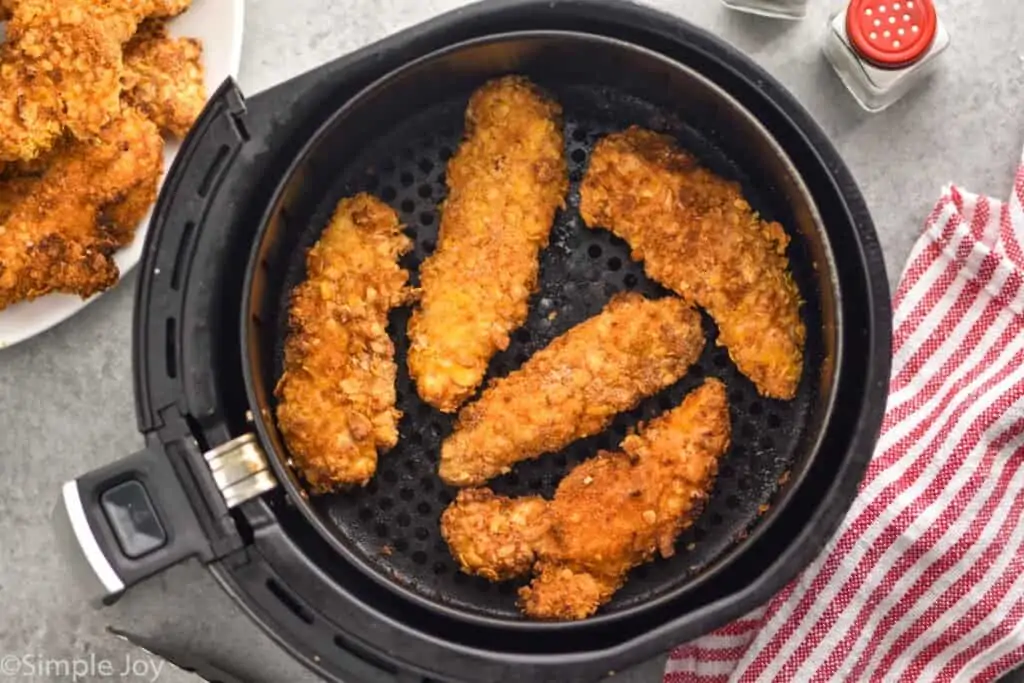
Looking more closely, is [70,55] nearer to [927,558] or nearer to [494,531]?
[494,531]

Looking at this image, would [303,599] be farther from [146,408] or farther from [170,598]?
[170,598]

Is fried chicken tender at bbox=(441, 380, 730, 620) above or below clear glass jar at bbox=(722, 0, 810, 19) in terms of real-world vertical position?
below

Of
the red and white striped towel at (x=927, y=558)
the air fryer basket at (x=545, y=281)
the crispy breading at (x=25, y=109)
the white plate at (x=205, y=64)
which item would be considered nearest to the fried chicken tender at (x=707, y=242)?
the air fryer basket at (x=545, y=281)

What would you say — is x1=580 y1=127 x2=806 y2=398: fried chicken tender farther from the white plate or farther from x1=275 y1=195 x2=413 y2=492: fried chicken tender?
the white plate

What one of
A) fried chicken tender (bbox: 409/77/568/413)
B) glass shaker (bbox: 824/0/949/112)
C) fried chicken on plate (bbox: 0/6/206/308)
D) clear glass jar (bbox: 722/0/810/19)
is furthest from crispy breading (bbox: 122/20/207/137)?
glass shaker (bbox: 824/0/949/112)

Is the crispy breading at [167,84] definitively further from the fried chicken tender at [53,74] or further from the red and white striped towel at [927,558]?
the red and white striped towel at [927,558]

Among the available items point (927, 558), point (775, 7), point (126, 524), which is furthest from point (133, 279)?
point (927, 558)

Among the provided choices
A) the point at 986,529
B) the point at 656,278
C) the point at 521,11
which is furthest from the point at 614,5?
the point at 986,529
